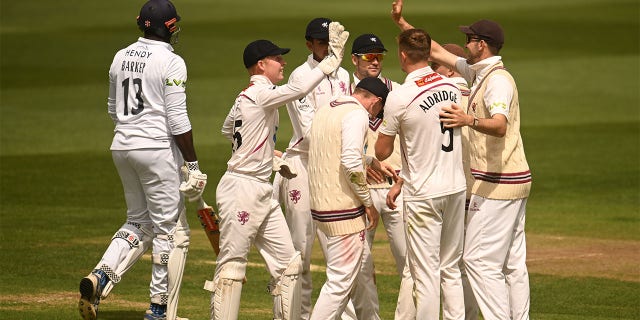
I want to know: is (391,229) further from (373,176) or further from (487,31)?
(487,31)

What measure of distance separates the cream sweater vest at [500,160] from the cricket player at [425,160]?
1.43ft

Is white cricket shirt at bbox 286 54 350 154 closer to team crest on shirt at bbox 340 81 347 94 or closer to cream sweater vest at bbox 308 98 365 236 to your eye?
team crest on shirt at bbox 340 81 347 94

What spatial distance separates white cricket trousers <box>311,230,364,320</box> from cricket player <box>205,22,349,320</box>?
0.50 m

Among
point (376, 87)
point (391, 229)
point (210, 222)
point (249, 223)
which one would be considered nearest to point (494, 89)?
point (376, 87)

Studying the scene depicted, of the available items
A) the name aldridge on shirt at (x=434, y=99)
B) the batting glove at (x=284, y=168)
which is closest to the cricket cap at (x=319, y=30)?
the batting glove at (x=284, y=168)

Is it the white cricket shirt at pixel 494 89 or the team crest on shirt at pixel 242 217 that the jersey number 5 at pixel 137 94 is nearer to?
the team crest on shirt at pixel 242 217

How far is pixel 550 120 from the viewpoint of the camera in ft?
86.2

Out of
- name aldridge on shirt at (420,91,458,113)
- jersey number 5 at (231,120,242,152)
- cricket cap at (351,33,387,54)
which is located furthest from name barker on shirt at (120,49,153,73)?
name aldridge on shirt at (420,91,458,113)

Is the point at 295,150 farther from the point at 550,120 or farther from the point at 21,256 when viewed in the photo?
the point at 550,120

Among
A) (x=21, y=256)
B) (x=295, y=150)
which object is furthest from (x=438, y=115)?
(x=21, y=256)

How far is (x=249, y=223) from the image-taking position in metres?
9.62

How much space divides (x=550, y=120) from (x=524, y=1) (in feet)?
79.4

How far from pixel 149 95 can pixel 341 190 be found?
199cm

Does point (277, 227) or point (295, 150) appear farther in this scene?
point (295, 150)
